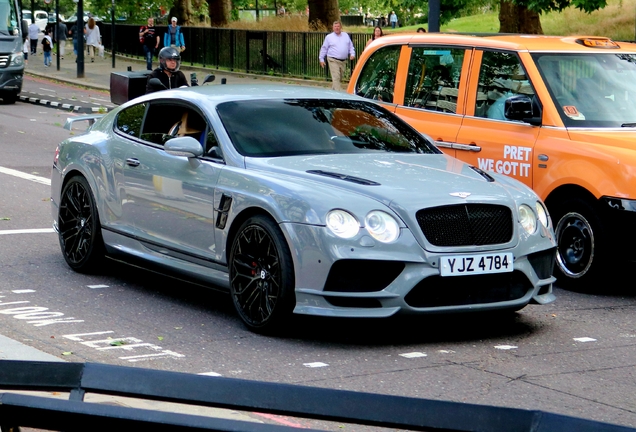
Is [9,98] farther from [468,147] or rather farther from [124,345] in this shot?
[124,345]

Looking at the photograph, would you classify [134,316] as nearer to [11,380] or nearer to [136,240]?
[136,240]

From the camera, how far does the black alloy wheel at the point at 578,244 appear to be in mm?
8453

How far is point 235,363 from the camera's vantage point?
20.7ft

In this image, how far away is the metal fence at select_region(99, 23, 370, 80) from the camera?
34.1m

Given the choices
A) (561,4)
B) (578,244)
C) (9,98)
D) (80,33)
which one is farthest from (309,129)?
(80,33)

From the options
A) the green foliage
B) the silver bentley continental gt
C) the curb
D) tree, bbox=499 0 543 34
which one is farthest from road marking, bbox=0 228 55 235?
tree, bbox=499 0 543 34

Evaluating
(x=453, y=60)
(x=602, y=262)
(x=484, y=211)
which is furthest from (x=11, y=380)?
(x=453, y=60)

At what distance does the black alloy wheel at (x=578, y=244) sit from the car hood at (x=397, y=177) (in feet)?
4.25

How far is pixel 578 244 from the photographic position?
8.70m

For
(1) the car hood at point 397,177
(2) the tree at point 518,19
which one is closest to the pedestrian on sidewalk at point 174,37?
(2) the tree at point 518,19

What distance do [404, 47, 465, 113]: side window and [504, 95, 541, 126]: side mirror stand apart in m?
0.89

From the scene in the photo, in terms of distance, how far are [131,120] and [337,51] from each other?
18.5 m

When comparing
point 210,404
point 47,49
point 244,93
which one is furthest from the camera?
point 47,49

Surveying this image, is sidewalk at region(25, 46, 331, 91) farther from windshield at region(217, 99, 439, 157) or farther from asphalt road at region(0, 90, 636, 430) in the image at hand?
asphalt road at region(0, 90, 636, 430)
